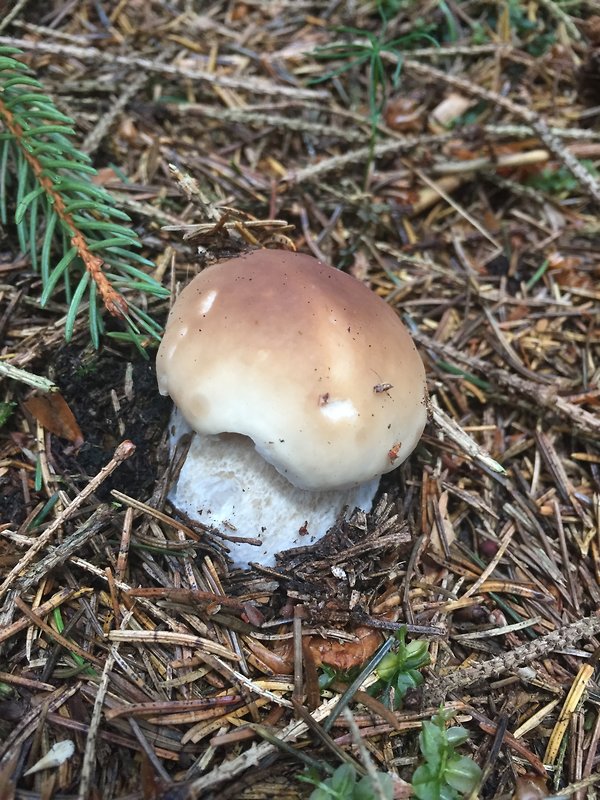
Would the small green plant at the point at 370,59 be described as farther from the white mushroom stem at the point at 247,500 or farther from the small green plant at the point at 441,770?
the small green plant at the point at 441,770

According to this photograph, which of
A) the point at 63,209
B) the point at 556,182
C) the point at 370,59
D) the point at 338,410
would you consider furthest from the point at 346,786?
A: the point at 370,59

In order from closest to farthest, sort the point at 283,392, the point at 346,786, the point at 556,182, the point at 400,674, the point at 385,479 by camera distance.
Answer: the point at 346,786
the point at 283,392
the point at 400,674
the point at 385,479
the point at 556,182

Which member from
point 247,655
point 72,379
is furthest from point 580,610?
point 72,379

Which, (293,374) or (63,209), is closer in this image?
(293,374)

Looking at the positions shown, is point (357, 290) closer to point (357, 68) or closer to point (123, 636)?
point (123, 636)

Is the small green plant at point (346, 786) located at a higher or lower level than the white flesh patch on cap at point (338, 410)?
lower

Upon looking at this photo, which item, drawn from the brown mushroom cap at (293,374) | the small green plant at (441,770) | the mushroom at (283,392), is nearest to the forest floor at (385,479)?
the small green plant at (441,770)

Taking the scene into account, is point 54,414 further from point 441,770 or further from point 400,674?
point 441,770
